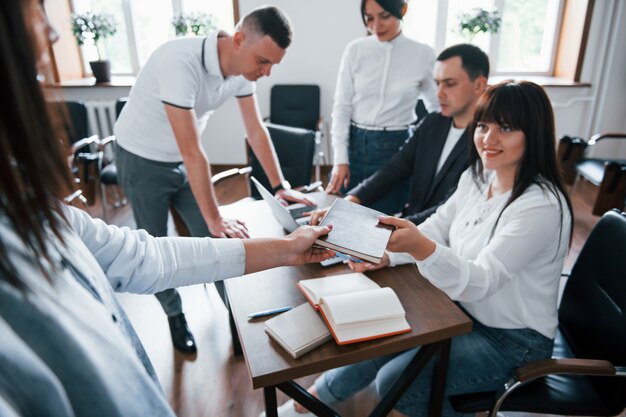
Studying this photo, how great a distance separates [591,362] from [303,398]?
2.50 feet

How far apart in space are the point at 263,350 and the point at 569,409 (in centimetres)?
87

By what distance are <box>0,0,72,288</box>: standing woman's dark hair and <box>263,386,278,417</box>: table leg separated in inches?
26.8

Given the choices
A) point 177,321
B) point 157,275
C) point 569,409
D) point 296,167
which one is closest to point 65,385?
point 157,275

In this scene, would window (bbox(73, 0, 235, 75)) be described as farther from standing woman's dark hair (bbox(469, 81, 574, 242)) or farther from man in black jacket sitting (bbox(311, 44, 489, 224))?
standing woman's dark hair (bbox(469, 81, 574, 242))

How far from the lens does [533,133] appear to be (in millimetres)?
1228

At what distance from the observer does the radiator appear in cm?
425

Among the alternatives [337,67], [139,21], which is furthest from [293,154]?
[139,21]

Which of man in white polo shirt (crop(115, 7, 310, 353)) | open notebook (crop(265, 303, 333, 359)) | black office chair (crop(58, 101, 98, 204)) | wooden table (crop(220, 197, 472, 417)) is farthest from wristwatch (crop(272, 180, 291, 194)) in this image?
black office chair (crop(58, 101, 98, 204))

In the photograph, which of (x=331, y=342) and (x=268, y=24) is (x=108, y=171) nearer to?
(x=268, y=24)

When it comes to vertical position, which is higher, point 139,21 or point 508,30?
point 139,21

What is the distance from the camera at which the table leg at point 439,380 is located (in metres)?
1.15

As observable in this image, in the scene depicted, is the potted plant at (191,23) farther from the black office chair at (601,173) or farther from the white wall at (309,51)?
the black office chair at (601,173)

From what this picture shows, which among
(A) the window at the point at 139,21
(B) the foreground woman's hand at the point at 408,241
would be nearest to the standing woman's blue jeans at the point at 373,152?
(B) the foreground woman's hand at the point at 408,241

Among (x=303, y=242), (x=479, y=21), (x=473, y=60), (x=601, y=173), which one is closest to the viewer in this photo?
(x=303, y=242)
